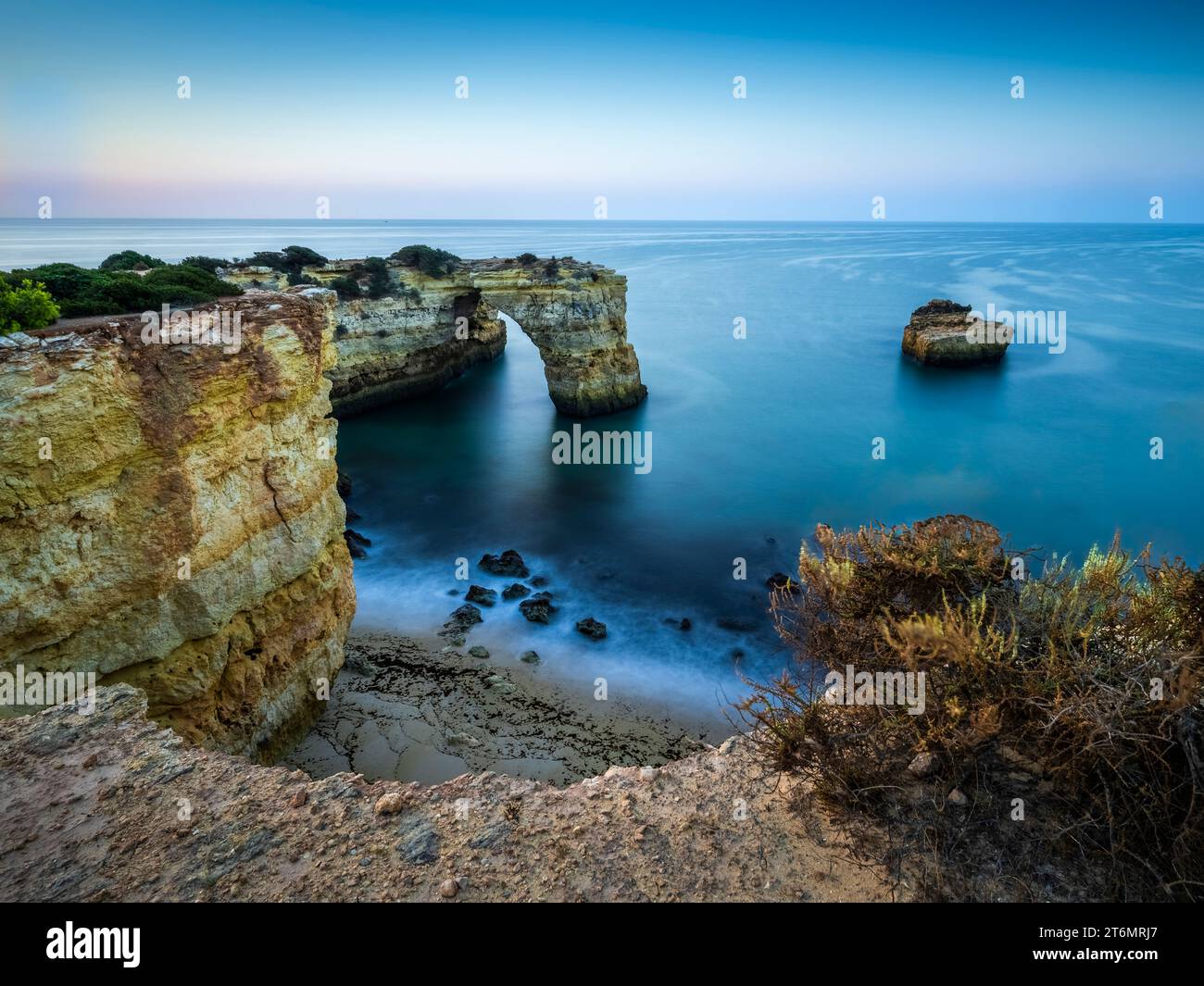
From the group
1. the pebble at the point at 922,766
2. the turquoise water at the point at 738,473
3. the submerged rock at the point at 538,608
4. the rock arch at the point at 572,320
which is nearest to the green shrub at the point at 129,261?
the turquoise water at the point at 738,473

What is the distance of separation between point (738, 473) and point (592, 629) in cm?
1191

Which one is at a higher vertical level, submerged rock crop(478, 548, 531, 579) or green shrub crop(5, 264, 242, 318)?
green shrub crop(5, 264, 242, 318)

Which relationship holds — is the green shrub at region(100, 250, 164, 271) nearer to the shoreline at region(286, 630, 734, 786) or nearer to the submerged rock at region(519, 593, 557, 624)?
the shoreline at region(286, 630, 734, 786)

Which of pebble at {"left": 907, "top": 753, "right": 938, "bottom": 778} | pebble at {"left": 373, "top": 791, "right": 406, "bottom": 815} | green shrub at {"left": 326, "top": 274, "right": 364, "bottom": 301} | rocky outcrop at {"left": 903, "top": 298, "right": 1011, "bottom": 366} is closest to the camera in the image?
pebble at {"left": 907, "top": 753, "right": 938, "bottom": 778}

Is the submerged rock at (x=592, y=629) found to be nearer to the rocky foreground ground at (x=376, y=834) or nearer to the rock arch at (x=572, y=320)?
the rocky foreground ground at (x=376, y=834)

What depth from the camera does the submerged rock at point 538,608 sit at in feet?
50.1

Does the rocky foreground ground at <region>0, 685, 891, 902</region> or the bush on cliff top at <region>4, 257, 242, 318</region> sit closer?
the rocky foreground ground at <region>0, 685, 891, 902</region>

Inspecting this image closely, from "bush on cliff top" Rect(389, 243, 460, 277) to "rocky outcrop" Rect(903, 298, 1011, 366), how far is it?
87.3 ft

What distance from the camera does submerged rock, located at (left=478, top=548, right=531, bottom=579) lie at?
1748cm

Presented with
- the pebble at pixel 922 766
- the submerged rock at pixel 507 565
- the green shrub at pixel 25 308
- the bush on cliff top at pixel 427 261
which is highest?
the bush on cliff top at pixel 427 261

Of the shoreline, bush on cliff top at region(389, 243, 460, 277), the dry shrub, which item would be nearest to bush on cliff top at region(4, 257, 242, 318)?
the shoreline

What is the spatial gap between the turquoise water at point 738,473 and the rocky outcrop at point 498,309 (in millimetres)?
1445

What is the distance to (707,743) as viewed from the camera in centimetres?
1179

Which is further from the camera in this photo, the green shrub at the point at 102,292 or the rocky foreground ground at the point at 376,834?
the green shrub at the point at 102,292
